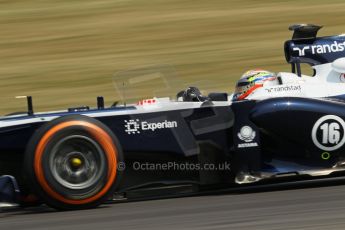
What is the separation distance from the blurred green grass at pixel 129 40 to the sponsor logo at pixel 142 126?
619 cm

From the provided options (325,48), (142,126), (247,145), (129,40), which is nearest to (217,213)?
(247,145)

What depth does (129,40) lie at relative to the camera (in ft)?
53.5

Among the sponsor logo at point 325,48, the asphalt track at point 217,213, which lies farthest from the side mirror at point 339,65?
the asphalt track at point 217,213

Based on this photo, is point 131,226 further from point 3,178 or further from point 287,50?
point 287,50

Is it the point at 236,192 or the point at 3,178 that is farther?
the point at 236,192

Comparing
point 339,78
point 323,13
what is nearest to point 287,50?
point 339,78

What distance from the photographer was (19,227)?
6215 millimetres

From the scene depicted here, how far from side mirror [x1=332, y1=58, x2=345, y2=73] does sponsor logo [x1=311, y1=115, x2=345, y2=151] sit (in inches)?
29.7

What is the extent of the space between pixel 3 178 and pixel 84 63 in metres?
8.44

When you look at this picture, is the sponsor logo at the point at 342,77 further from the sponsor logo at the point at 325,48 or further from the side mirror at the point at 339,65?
the sponsor logo at the point at 325,48

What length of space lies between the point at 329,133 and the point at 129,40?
31.5ft

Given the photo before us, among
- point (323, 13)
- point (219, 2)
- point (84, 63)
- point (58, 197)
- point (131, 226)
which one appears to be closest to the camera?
point (131, 226)

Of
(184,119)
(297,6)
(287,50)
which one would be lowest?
(184,119)

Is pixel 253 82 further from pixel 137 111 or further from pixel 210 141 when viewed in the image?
pixel 137 111
